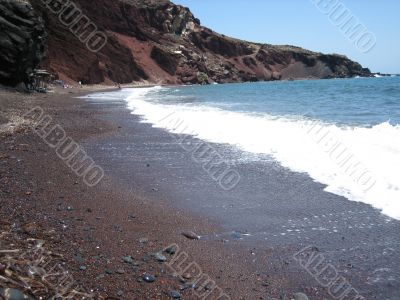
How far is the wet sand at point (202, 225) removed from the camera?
141 inches

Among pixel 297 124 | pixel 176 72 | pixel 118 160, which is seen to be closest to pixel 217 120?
pixel 297 124

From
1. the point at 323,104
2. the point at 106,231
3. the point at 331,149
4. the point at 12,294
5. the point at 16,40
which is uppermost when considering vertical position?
the point at 323,104

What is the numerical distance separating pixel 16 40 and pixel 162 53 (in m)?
58.3

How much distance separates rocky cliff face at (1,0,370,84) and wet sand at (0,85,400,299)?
131ft

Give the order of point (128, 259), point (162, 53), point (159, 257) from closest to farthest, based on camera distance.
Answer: point (128, 259) → point (159, 257) → point (162, 53)

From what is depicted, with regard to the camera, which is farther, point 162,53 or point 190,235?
point 162,53

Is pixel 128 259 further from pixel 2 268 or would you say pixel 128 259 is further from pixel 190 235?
pixel 2 268

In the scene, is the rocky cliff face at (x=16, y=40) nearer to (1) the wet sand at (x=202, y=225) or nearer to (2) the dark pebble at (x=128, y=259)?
(1) the wet sand at (x=202, y=225)

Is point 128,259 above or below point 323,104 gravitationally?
below

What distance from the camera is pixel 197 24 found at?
104562 mm

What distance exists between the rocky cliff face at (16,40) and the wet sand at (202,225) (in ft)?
60.1

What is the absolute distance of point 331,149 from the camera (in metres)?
8.43

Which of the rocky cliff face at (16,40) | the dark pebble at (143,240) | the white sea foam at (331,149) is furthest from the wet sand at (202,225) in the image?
the rocky cliff face at (16,40)

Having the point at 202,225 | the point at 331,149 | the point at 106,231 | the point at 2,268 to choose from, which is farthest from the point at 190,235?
the point at 331,149
